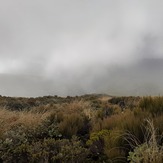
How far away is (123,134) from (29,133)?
289 centimetres

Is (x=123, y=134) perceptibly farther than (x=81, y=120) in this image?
No

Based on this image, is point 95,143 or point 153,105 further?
point 153,105

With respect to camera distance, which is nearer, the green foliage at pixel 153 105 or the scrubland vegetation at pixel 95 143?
the scrubland vegetation at pixel 95 143

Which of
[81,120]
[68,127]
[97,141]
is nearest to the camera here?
[97,141]

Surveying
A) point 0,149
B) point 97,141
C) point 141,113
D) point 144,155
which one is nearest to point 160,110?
point 141,113

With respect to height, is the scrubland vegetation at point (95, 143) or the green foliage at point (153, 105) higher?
the green foliage at point (153, 105)

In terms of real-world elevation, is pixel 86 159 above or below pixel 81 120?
below

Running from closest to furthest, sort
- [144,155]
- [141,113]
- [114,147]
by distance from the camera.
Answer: [144,155] < [114,147] < [141,113]

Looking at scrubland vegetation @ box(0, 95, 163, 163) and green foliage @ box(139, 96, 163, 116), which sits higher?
green foliage @ box(139, 96, 163, 116)

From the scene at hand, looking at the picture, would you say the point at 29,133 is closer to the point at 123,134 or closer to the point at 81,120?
the point at 81,120

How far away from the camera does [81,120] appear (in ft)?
29.0

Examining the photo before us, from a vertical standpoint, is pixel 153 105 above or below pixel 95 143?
above

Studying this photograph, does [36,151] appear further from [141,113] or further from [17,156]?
[141,113]

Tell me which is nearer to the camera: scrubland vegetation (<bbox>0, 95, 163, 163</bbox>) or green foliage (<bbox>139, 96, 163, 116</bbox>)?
scrubland vegetation (<bbox>0, 95, 163, 163</bbox>)
